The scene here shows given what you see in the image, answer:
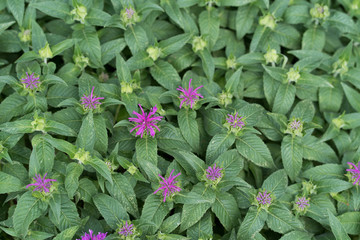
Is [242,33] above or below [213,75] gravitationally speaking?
above

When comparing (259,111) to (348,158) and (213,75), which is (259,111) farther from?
(348,158)

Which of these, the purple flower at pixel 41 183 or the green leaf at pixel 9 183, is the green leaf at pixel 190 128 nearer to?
the purple flower at pixel 41 183

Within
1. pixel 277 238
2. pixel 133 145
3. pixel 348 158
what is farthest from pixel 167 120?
pixel 348 158

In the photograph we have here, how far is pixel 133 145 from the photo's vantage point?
8.30 feet

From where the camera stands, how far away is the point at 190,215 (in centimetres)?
231

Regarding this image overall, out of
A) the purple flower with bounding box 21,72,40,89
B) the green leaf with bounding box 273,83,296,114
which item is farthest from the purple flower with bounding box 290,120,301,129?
the purple flower with bounding box 21,72,40,89

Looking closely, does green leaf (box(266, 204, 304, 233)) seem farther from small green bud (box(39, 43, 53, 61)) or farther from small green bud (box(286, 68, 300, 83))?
small green bud (box(39, 43, 53, 61))

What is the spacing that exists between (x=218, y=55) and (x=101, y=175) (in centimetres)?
139

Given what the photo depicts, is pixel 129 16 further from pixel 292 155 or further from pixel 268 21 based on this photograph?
pixel 292 155

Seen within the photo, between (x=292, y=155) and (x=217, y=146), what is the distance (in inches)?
20.2

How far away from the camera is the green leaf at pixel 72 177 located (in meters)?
2.20

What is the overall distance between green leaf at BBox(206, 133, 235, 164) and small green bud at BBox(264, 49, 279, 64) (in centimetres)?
71

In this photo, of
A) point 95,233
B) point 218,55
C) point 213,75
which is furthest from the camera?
point 218,55

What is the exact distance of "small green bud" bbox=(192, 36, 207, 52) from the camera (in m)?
2.81
